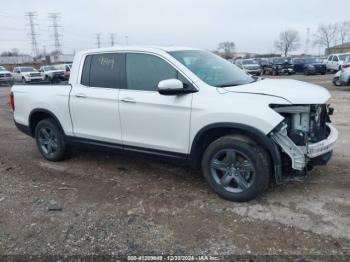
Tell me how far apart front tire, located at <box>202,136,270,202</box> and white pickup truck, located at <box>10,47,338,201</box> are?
1cm

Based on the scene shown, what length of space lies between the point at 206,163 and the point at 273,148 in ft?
2.73

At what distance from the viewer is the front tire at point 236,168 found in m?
4.01

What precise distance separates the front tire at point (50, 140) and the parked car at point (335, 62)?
28120 millimetres

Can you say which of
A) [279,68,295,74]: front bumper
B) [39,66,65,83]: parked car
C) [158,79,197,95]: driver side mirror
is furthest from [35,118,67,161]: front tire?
[279,68,295,74]: front bumper

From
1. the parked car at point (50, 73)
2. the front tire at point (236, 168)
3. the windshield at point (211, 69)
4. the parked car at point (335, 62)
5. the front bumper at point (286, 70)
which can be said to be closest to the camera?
the front tire at point (236, 168)

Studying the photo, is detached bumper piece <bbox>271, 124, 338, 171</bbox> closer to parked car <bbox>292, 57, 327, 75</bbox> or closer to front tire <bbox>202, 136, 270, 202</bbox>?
front tire <bbox>202, 136, 270, 202</bbox>

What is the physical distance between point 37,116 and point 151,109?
2.63 m

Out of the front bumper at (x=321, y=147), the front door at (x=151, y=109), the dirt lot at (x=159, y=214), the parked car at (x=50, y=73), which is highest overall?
the front door at (x=151, y=109)

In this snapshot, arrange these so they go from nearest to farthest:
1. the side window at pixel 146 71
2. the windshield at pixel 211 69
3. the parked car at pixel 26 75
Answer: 1. the windshield at pixel 211 69
2. the side window at pixel 146 71
3. the parked car at pixel 26 75

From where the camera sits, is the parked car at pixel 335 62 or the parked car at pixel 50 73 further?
the parked car at pixel 50 73

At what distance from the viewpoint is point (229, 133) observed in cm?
423

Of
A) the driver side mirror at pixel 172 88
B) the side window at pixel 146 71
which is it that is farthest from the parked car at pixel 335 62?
the driver side mirror at pixel 172 88

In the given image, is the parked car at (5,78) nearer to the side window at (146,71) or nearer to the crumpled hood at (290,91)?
the side window at (146,71)

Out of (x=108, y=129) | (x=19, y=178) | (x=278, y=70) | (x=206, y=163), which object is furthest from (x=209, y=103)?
(x=278, y=70)
